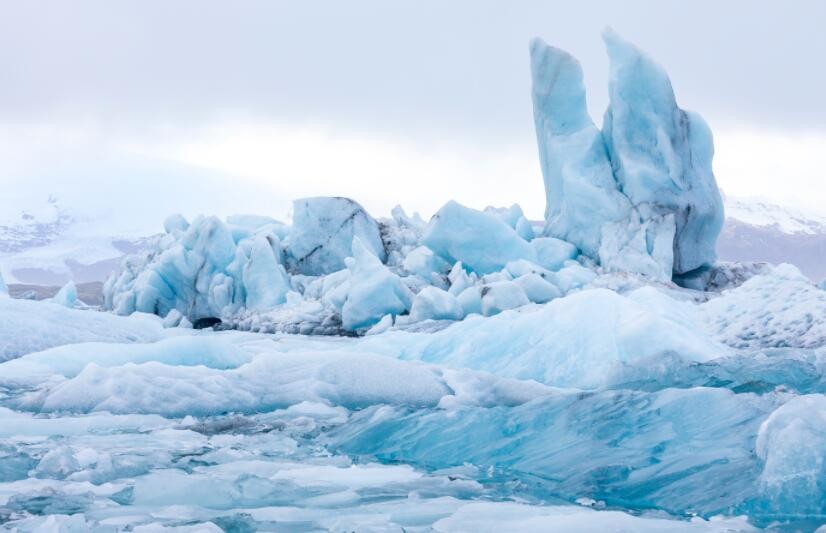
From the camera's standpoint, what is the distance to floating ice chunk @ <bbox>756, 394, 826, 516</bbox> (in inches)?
107

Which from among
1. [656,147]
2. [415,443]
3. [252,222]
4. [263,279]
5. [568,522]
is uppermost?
[656,147]

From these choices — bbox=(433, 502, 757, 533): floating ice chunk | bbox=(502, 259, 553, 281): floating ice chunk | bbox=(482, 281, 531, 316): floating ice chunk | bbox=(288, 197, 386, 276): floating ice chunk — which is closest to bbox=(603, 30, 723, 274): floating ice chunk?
bbox=(502, 259, 553, 281): floating ice chunk

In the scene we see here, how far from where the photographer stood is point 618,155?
55.5 ft

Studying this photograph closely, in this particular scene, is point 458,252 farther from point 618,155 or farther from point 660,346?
point 660,346

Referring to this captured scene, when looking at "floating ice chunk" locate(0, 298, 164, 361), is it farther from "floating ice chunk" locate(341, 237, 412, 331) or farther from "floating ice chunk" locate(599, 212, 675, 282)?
"floating ice chunk" locate(599, 212, 675, 282)

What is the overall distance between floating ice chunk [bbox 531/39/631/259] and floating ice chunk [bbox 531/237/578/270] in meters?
0.36

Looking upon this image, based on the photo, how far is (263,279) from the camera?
16.8 m

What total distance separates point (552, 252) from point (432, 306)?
4950 mm

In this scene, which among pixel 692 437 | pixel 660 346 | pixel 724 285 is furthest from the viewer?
pixel 724 285

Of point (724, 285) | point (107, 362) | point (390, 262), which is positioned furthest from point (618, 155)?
point (107, 362)

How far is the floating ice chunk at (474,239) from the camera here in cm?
1580

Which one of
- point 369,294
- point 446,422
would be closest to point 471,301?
point 369,294

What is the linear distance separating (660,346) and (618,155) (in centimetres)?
1129

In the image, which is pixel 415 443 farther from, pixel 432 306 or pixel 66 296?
pixel 66 296
